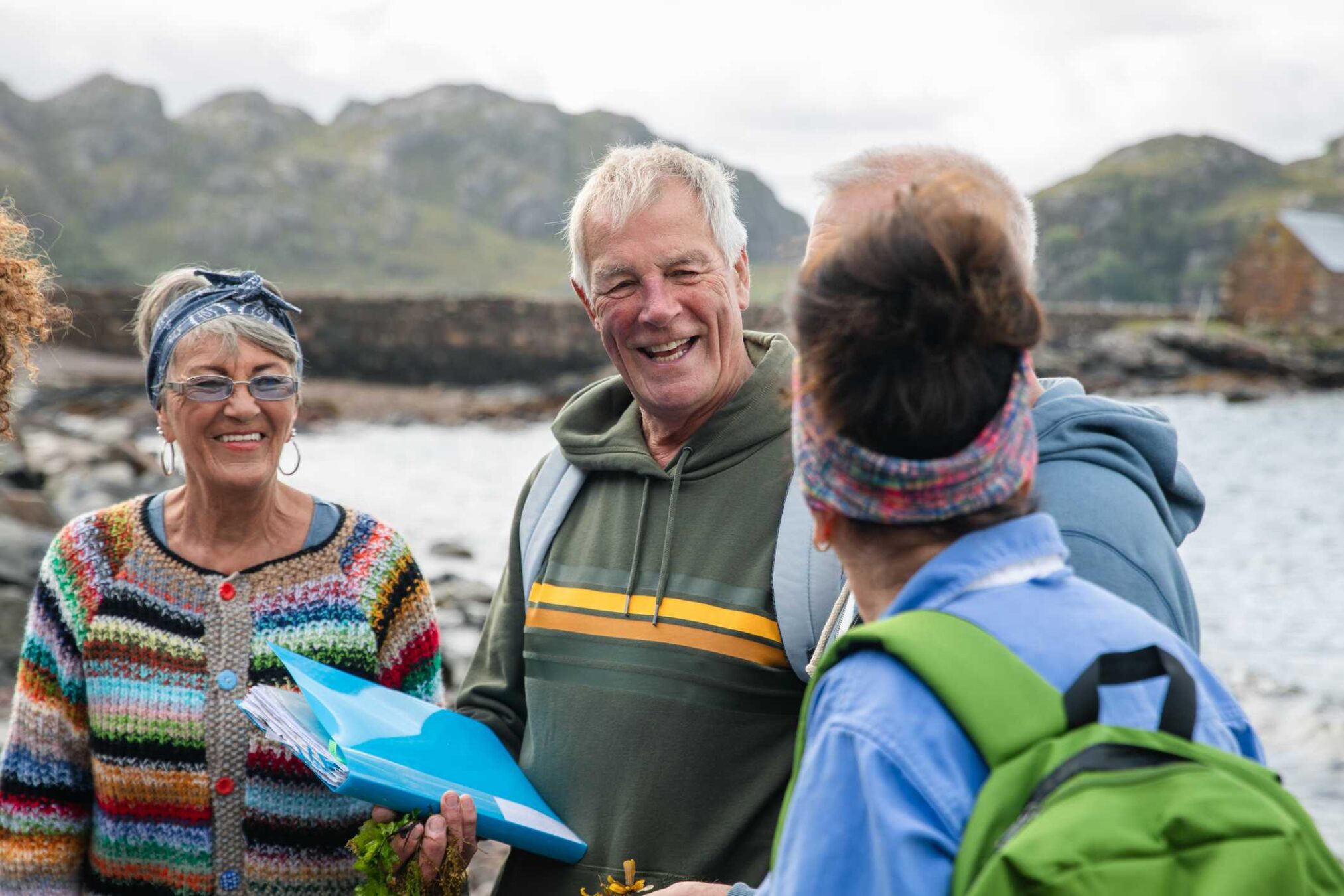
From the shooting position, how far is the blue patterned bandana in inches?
110

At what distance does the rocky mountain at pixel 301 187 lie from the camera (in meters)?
90.8

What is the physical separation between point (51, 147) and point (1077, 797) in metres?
109

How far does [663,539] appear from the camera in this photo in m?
2.63

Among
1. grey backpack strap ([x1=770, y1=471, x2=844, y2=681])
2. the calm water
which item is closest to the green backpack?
grey backpack strap ([x1=770, y1=471, x2=844, y2=681])

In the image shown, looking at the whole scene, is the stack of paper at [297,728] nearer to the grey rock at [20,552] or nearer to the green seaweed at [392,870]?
the green seaweed at [392,870]

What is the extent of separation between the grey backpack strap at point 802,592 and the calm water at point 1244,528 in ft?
22.2

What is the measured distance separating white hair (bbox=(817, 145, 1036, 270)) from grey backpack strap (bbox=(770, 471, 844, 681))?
0.60 m

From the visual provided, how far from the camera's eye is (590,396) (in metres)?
2.97

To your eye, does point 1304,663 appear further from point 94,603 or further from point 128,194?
point 128,194

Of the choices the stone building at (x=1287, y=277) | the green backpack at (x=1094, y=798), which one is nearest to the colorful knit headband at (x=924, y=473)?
the green backpack at (x=1094, y=798)

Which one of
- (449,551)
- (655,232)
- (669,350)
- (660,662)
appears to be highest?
(655,232)

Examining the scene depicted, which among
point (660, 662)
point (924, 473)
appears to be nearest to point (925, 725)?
point (924, 473)

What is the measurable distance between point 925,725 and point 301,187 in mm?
112205

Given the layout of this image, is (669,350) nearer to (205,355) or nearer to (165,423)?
(205,355)
